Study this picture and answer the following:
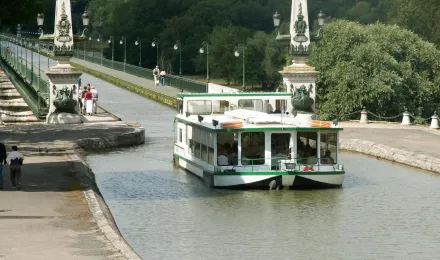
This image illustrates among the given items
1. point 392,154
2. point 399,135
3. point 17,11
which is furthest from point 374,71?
point 17,11

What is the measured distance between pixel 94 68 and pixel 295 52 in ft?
269

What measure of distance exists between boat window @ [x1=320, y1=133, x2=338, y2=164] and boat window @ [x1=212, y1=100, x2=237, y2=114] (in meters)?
5.86

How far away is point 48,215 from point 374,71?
42647mm

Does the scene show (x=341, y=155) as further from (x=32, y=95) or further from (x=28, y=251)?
(x=32, y=95)

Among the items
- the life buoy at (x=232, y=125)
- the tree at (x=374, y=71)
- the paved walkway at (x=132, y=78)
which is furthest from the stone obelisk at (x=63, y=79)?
the paved walkway at (x=132, y=78)

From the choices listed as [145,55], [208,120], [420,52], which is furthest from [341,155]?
[145,55]

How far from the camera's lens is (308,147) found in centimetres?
3719

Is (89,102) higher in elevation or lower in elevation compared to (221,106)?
lower

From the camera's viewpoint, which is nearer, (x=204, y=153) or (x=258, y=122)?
(x=258, y=122)

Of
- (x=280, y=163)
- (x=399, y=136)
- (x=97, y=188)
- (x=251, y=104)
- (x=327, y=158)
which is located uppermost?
(x=251, y=104)

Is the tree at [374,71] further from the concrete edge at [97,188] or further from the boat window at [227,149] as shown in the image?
the boat window at [227,149]

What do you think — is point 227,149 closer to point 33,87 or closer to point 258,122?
point 258,122

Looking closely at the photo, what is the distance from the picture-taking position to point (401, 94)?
6912 cm

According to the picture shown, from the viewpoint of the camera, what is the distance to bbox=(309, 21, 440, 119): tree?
68.1m
